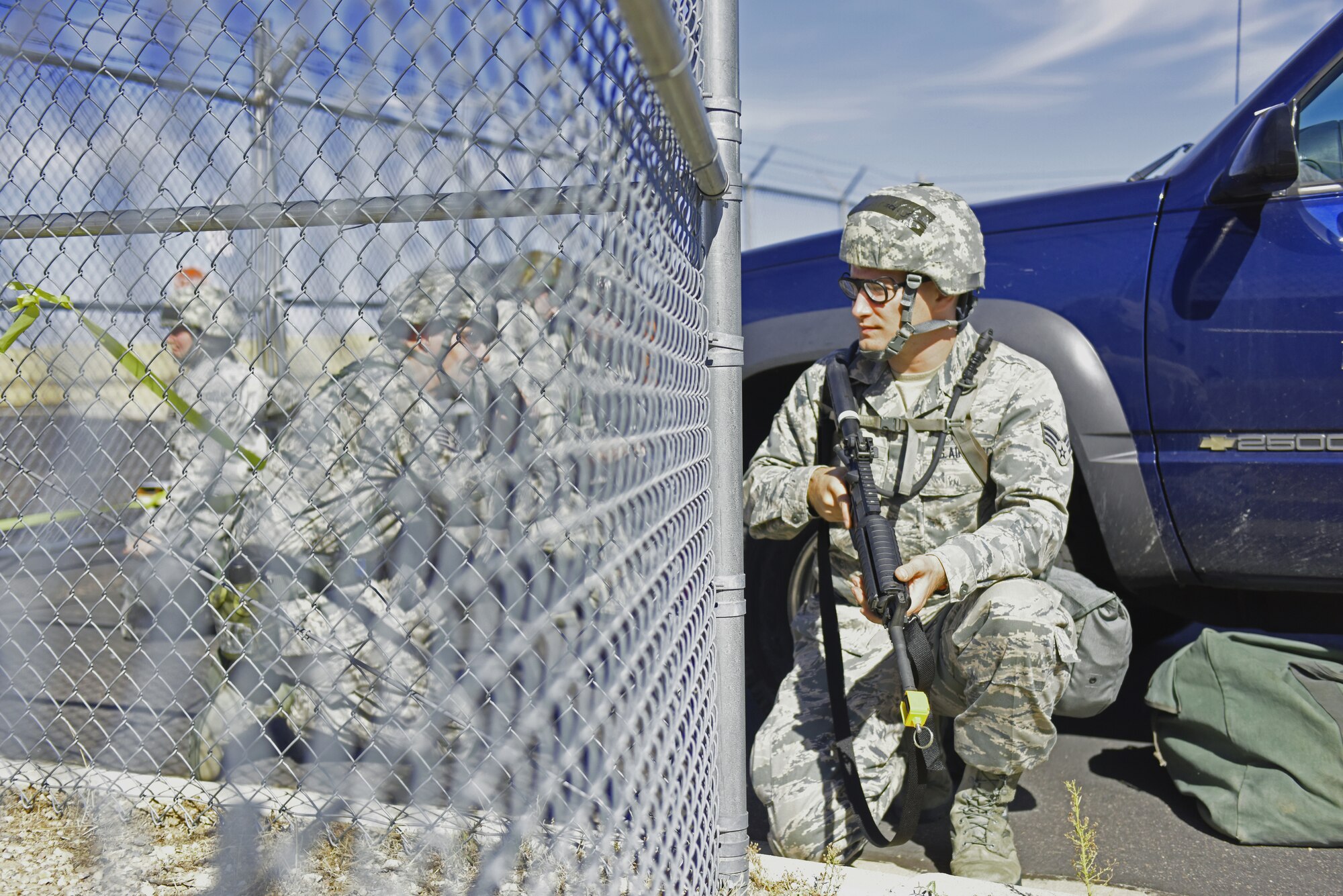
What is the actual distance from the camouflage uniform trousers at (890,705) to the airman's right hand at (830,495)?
36 centimetres

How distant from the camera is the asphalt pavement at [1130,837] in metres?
2.45

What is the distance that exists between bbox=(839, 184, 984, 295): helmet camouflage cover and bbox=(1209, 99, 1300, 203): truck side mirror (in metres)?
0.68

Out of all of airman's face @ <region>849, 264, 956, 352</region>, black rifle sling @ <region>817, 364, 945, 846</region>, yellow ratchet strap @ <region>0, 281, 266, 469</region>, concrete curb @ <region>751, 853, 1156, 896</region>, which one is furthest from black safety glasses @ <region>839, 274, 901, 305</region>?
yellow ratchet strap @ <region>0, 281, 266, 469</region>

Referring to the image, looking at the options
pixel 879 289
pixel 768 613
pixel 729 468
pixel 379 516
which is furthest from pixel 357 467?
pixel 768 613

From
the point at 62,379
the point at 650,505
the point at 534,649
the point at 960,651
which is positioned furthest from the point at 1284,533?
the point at 62,379

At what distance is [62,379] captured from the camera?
7.64 ft

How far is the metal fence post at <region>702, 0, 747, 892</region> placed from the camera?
81.9 inches

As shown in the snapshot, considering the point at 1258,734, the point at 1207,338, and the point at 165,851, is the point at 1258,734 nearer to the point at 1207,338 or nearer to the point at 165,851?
the point at 1207,338

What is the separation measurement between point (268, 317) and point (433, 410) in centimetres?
51

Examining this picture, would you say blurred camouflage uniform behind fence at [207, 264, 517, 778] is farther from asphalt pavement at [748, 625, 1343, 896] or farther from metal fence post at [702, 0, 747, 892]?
asphalt pavement at [748, 625, 1343, 896]

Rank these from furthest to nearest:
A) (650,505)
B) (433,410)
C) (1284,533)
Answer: (1284,533) < (650,505) < (433,410)

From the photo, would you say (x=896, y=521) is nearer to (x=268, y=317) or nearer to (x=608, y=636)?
(x=608, y=636)

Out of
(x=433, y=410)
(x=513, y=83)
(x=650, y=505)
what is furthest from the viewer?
(x=650, y=505)

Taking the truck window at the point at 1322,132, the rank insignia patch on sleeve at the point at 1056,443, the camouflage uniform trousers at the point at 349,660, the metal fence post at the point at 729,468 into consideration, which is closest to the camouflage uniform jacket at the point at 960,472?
→ the rank insignia patch on sleeve at the point at 1056,443
